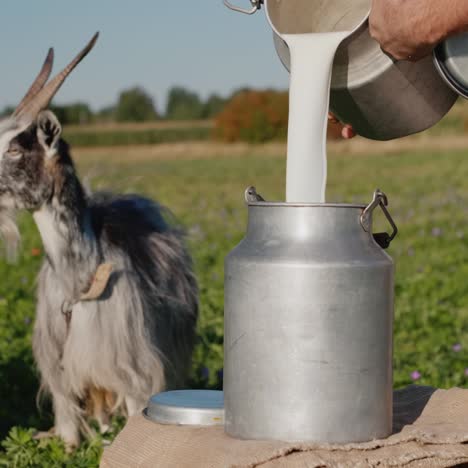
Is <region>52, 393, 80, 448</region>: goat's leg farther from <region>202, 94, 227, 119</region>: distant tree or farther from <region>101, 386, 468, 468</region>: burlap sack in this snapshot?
<region>202, 94, 227, 119</region>: distant tree

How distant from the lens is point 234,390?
108 inches

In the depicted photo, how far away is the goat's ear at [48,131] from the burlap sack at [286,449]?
204cm

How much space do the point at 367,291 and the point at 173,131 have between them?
67020 millimetres

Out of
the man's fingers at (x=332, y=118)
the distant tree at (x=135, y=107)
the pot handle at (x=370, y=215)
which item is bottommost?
the pot handle at (x=370, y=215)

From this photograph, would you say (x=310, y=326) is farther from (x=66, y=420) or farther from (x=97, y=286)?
(x=66, y=420)

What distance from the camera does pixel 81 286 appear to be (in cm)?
492

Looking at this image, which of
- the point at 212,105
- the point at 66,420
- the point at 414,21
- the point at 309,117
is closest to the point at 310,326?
the point at 309,117

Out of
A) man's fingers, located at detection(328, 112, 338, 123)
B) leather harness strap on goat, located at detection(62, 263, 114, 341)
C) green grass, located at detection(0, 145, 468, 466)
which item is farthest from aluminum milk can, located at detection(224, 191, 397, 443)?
leather harness strap on goat, located at detection(62, 263, 114, 341)

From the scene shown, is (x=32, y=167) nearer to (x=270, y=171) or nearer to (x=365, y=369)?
(x=365, y=369)

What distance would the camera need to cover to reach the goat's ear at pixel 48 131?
15.4 ft

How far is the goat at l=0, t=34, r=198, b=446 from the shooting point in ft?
15.5

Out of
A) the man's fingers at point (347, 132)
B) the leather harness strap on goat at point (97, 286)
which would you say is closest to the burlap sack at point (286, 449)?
the man's fingers at point (347, 132)

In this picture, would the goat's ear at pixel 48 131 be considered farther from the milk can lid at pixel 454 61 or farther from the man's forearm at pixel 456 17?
the man's forearm at pixel 456 17

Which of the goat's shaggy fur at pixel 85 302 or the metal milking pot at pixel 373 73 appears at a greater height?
the metal milking pot at pixel 373 73
